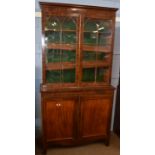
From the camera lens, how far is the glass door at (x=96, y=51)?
2.39m

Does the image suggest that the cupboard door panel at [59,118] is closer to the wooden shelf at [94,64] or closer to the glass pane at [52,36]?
the wooden shelf at [94,64]

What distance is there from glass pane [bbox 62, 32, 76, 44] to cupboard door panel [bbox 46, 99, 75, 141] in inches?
30.2

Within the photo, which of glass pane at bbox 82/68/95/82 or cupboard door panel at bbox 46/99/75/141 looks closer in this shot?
cupboard door panel at bbox 46/99/75/141

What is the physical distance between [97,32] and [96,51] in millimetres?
256

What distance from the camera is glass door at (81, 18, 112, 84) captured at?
239 cm

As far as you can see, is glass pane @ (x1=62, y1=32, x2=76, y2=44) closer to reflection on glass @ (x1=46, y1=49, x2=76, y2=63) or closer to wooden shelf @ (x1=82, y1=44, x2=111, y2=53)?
reflection on glass @ (x1=46, y1=49, x2=76, y2=63)

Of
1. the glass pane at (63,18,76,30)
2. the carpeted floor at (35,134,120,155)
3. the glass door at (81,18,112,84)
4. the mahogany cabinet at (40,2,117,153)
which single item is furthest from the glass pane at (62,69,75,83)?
the carpeted floor at (35,134,120,155)

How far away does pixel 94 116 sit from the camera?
2.45m

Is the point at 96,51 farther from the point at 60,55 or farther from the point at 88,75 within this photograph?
the point at 60,55

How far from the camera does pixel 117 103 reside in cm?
301
